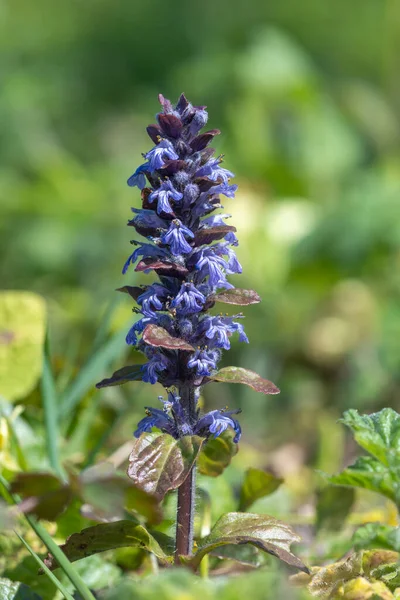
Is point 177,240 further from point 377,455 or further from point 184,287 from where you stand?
point 377,455

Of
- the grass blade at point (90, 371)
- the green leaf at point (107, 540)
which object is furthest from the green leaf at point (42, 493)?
the grass blade at point (90, 371)

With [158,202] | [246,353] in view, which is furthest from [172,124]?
[246,353]

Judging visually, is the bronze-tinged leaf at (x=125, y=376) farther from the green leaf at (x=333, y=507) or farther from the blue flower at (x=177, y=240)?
the green leaf at (x=333, y=507)

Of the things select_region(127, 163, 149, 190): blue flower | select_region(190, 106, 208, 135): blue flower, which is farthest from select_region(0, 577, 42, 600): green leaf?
select_region(190, 106, 208, 135): blue flower

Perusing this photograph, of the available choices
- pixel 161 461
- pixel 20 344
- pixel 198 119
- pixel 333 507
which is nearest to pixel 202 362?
pixel 161 461

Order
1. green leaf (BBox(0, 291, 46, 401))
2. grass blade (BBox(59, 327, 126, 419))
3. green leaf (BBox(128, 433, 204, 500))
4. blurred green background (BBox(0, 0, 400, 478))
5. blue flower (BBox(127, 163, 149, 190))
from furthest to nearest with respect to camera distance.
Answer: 1. blurred green background (BBox(0, 0, 400, 478))
2. green leaf (BBox(0, 291, 46, 401))
3. grass blade (BBox(59, 327, 126, 419))
4. blue flower (BBox(127, 163, 149, 190))
5. green leaf (BBox(128, 433, 204, 500))

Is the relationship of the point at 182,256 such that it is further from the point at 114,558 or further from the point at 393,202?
the point at 393,202

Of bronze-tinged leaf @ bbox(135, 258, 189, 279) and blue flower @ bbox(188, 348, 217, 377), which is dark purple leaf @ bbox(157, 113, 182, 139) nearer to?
bronze-tinged leaf @ bbox(135, 258, 189, 279)
